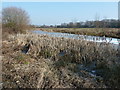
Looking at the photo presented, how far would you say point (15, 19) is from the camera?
82.2ft

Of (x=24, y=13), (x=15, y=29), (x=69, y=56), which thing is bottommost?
(x=69, y=56)

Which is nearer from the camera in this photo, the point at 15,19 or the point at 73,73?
the point at 73,73

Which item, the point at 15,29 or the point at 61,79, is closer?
Result: the point at 61,79

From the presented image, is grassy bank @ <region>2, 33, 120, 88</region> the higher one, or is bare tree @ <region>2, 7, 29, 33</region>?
bare tree @ <region>2, 7, 29, 33</region>

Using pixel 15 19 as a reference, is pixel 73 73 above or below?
below

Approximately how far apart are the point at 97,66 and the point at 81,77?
1161 mm

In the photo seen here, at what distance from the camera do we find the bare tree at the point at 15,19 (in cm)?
2253

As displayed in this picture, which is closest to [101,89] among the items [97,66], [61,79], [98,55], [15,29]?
[61,79]

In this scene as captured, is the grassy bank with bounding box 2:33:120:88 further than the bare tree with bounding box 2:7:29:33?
No

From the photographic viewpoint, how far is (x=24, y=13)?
27734mm

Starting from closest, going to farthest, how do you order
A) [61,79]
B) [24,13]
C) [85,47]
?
1. [61,79]
2. [85,47]
3. [24,13]

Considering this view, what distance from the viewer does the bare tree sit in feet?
73.9

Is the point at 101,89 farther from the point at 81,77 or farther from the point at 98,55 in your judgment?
the point at 98,55

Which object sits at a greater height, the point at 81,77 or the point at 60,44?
the point at 60,44
